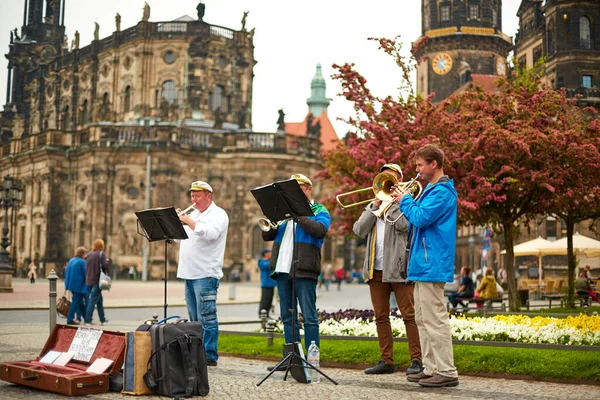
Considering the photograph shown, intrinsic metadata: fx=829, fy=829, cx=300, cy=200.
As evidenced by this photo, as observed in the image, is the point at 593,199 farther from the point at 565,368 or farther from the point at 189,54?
the point at 189,54

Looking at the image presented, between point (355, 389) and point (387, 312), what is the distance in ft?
4.67

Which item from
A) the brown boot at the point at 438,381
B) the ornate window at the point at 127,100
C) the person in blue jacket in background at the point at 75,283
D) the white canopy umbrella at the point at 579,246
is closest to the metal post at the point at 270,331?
the brown boot at the point at 438,381

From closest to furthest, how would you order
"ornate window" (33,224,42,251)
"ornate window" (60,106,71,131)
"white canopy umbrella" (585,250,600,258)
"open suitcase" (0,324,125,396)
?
"open suitcase" (0,324,125,396) < "white canopy umbrella" (585,250,600,258) < "ornate window" (33,224,42,251) < "ornate window" (60,106,71,131)

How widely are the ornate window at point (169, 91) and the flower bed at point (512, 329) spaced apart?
51554mm

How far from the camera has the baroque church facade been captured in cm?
5938

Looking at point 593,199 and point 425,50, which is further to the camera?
point 425,50

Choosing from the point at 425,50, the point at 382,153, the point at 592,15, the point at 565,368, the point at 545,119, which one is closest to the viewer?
the point at 565,368

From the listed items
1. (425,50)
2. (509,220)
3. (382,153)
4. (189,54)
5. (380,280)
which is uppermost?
(425,50)

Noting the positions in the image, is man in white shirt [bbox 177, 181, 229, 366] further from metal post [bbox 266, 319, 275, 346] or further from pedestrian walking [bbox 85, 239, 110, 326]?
pedestrian walking [bbox 85, 239, 110, 326]

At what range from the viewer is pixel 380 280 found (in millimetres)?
9812

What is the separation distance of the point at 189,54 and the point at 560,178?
46.5 m

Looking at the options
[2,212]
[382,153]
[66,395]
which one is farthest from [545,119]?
[2,212]

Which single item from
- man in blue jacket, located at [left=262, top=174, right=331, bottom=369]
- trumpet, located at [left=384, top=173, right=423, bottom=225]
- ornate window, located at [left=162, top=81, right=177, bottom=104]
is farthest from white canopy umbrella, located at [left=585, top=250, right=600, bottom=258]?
ornate window, located at [left=162, top=81, right=177, bottom=104]

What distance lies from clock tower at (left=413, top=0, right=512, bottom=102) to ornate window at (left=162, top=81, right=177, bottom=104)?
95.9 feet
